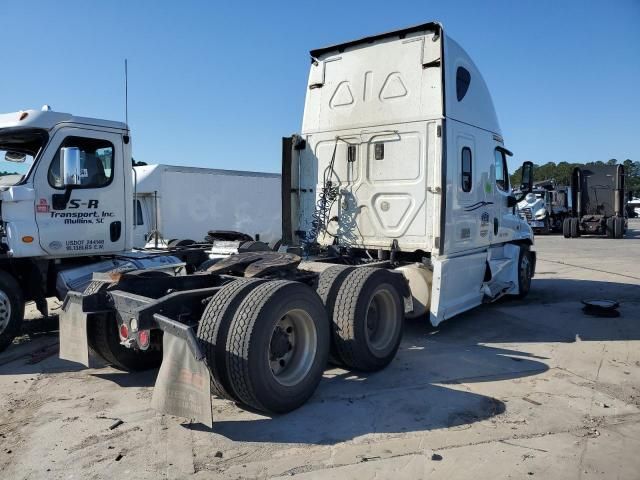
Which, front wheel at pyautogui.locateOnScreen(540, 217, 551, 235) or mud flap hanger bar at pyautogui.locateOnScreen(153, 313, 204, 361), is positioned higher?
front wheel at pyautogui.locateOnScreen(540, 217, 551, 235)

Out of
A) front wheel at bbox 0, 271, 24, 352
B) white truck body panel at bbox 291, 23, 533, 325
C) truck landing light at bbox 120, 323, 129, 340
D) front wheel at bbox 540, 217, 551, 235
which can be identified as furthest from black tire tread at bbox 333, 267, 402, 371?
front wheel at bbox 540, 217, 551, 235

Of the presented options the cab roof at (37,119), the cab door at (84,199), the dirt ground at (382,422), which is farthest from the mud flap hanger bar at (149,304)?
the cab roof at (37,119)

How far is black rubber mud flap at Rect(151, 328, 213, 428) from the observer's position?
12.1 ft

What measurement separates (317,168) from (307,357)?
4.00 m

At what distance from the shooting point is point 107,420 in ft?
14.4

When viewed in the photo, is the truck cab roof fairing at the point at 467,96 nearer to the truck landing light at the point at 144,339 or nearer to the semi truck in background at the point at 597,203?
the truck landing light at the point at 144,339

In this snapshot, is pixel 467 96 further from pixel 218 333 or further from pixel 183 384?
pixel 183 384

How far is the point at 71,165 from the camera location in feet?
20.4

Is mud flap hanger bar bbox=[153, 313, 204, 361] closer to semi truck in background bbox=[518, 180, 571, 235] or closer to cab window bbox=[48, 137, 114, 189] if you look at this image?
cab window bbox=[48, 137, 114, 189]

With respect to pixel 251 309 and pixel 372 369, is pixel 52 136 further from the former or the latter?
pixel 372 369

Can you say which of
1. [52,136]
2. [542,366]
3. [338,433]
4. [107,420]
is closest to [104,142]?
[52,136]

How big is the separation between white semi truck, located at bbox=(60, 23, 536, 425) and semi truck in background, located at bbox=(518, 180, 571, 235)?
21596 millimetres

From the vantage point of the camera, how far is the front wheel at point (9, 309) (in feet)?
21.0

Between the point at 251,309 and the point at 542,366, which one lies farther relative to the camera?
the point at 542,366
